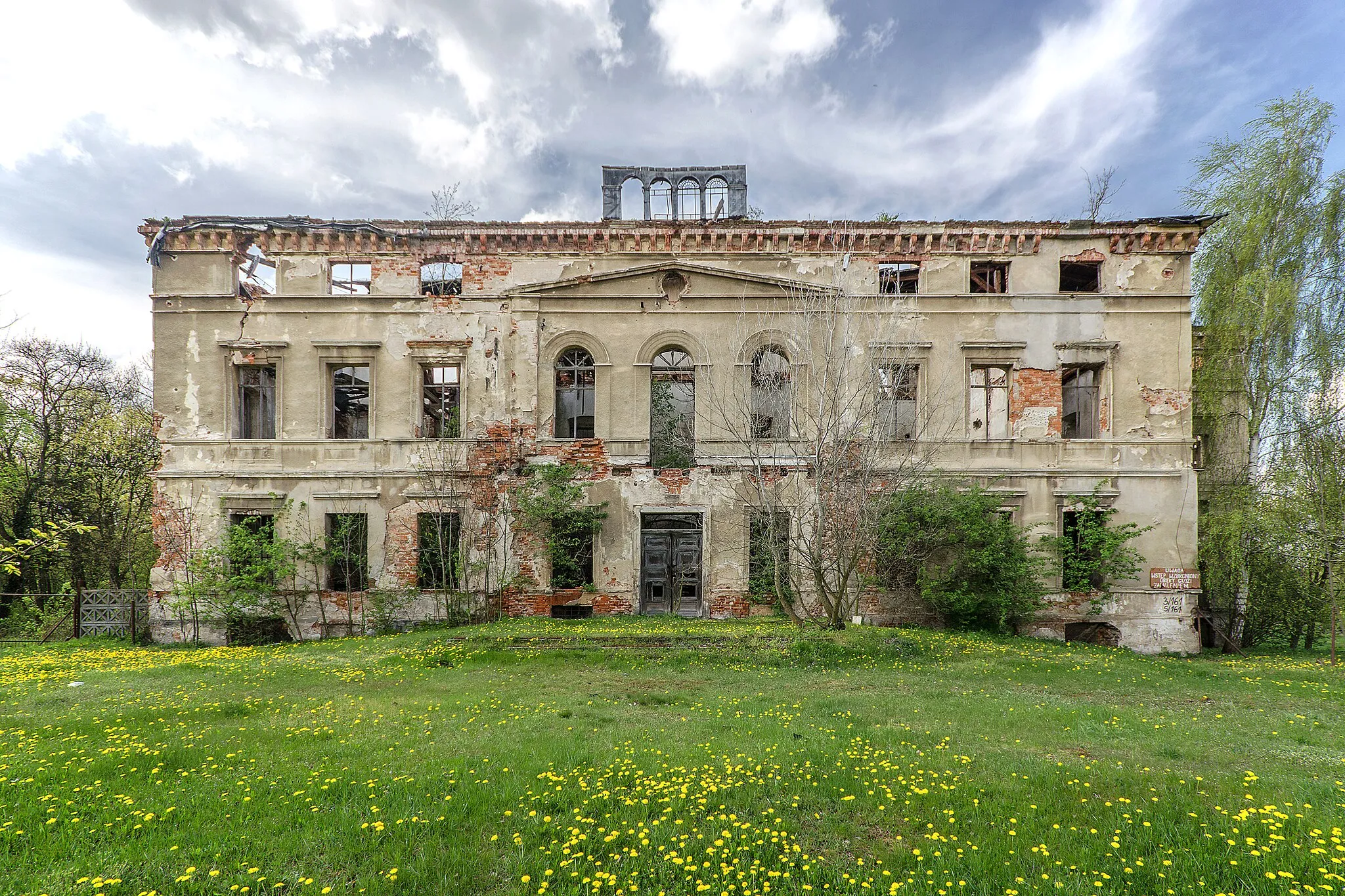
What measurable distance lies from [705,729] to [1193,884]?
13.8 ft

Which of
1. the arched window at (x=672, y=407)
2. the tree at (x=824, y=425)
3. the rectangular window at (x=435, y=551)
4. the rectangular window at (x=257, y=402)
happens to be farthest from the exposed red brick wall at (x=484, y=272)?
the tree at (x=824, y=425)

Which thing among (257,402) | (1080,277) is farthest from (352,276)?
(1080,277)

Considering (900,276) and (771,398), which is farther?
(900,276)

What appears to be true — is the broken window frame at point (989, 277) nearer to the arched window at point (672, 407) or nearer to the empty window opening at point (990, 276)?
the empty window opening at point (990, 276)

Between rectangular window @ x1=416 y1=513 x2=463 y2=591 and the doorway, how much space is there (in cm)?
470

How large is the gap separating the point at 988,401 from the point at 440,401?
14458 millimetres

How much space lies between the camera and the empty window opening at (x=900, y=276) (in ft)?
50.8

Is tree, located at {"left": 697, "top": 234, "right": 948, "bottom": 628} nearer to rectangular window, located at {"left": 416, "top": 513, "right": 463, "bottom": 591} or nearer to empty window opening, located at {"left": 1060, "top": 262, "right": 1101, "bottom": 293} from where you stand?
empty window opening, located at {"left": 1060, "top": 262, "right": 1101, "bottom": 293}

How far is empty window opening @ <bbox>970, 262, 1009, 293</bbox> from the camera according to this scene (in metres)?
15.5

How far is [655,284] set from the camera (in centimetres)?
1548

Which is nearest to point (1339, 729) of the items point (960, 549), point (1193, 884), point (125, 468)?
point (1193, 884)

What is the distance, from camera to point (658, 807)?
4.54 metres

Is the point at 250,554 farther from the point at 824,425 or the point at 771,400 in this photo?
the point at 824,425

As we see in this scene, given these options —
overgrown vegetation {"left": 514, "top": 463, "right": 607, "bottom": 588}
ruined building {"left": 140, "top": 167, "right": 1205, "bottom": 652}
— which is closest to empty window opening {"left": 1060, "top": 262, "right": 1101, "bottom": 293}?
ruined building {"left": 140, "top": 167, "right": 1205, "bottom": 652}
